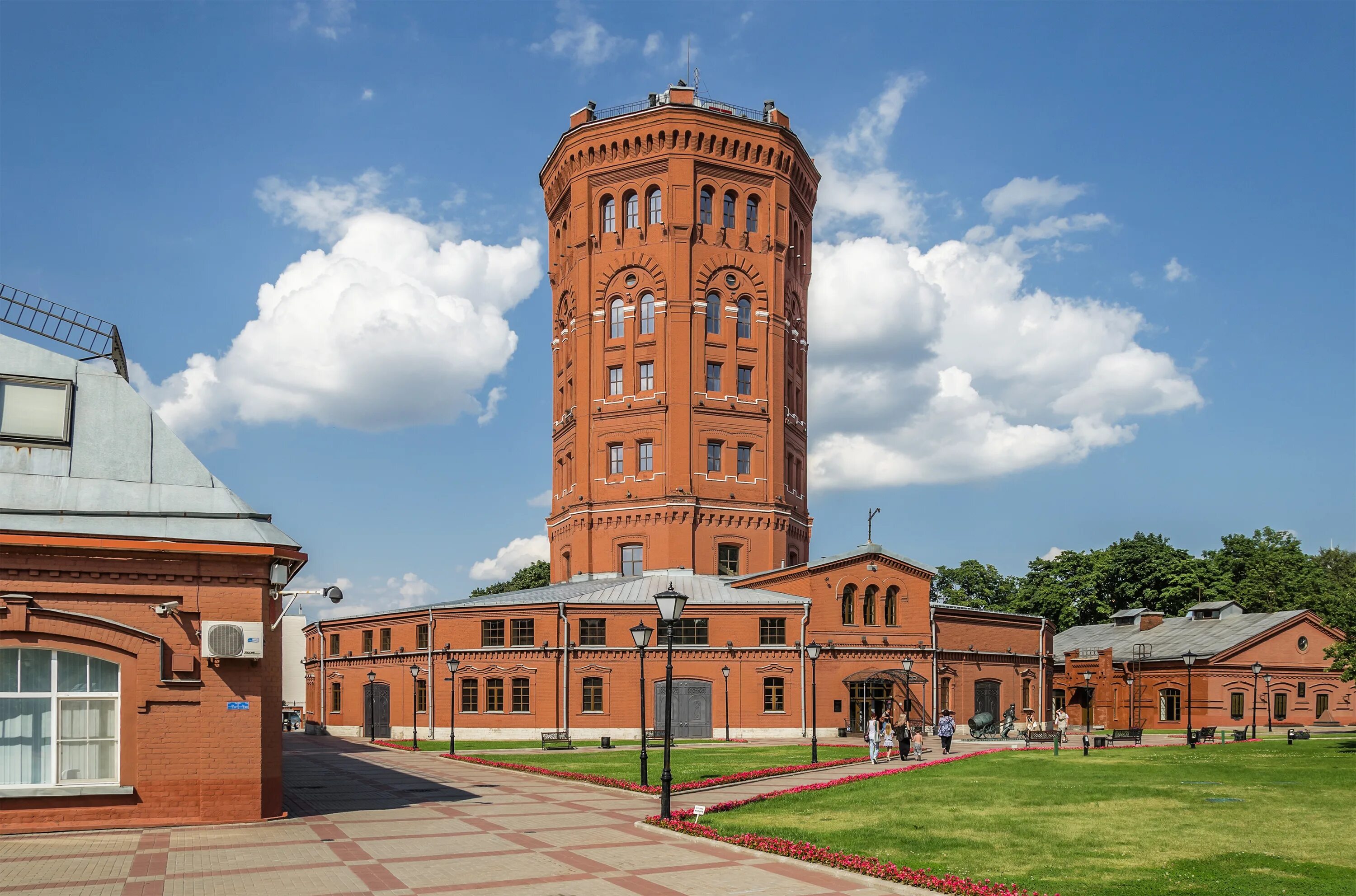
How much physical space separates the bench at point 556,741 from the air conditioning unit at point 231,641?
81.7 ft

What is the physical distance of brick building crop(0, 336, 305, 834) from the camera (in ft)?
60.5

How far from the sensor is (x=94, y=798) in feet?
60.8

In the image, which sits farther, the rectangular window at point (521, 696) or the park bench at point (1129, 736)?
the rectangular window at point (521, 696)

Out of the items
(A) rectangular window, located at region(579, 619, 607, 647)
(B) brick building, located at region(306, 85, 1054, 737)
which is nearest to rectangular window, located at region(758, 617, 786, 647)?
(B) brick building, located at region(306, 85, 1054, 737)

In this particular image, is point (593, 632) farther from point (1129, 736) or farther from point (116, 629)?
point (116, 629)

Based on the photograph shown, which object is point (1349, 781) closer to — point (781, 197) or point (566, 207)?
point (781, 197)

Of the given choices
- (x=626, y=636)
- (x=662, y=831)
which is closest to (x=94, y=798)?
(x=662, y=831)

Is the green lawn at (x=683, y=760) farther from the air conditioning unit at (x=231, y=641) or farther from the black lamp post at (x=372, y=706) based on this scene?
the black lamp post at (x=372, y=706)

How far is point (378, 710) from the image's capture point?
181ft

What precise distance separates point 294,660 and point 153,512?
7931 cm

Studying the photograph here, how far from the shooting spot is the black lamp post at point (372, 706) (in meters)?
54.8

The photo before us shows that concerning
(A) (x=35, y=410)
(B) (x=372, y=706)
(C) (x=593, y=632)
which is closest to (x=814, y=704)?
(C) (x=593, y=632)

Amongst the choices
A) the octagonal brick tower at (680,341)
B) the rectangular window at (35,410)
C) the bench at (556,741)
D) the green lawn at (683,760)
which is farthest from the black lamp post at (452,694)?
the rectangular window at (35,410)

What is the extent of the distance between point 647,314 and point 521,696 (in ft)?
66.8
